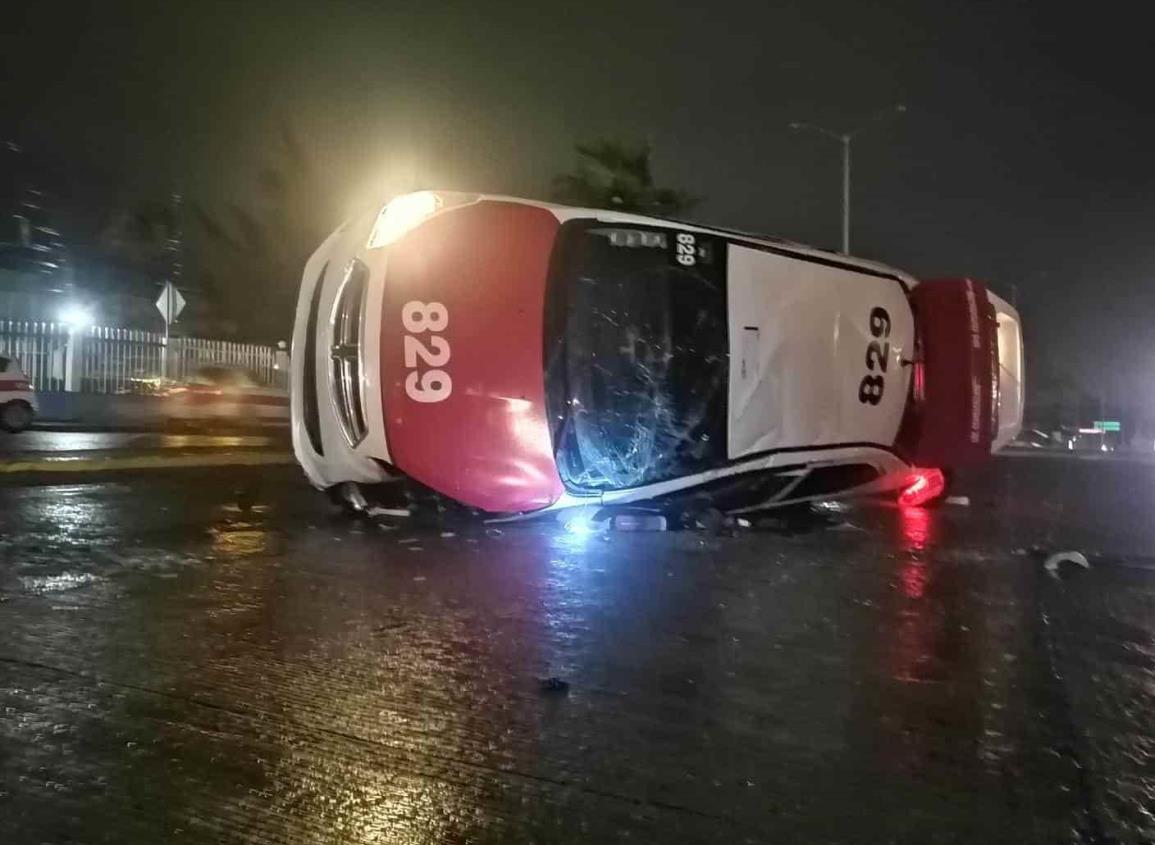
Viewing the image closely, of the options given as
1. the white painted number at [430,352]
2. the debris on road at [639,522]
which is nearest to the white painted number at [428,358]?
the white painted number at [430,352]

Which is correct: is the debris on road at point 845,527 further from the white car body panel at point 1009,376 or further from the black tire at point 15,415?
the black tire at point 15,415

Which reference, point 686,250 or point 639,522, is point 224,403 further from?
point 686,250

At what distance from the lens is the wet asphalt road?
3.47m

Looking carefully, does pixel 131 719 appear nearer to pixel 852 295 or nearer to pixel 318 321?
pixel 318 321

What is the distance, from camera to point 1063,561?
8297 mm

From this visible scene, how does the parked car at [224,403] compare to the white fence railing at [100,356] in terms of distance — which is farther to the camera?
the white fence railing at [100,356]

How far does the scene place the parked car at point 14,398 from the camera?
1877 centimetres

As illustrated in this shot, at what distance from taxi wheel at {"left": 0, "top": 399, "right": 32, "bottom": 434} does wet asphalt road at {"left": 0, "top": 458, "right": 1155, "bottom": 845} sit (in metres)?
11.7

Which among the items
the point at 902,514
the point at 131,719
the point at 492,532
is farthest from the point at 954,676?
the point at 902,514

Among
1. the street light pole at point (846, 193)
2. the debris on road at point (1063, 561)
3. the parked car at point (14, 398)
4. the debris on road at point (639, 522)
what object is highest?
the street light pole at point (846, 193)

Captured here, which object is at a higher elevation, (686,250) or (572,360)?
(686,250)

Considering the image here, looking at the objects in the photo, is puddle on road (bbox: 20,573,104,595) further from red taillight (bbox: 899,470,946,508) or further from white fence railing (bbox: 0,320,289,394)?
white fence railing (bbox: 0,320,289,394)

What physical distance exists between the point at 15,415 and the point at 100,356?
12.9 ft

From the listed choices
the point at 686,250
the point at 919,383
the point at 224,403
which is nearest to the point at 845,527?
the point at 919,383
